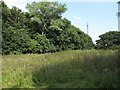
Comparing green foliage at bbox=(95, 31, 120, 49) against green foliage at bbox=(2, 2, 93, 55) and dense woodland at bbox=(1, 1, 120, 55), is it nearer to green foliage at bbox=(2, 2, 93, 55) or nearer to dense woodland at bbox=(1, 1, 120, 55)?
dense woodland at bbox=(1, 1, 120, 55)

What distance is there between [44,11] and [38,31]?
13.6 ft

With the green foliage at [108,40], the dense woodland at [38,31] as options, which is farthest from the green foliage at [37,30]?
the green foliage at [108,40]

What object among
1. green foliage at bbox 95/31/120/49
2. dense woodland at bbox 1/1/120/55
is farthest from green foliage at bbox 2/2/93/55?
green foliage at bbox 95/31/120/49

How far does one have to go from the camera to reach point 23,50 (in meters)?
17.2

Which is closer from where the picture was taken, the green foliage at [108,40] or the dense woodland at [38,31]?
the dense woodland at [38,31]

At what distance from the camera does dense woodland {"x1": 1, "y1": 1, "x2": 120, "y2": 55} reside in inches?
637

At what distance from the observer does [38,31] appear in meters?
23.1

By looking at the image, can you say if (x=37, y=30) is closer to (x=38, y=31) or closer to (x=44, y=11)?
(x=38, y=31)

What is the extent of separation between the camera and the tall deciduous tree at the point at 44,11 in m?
22.5

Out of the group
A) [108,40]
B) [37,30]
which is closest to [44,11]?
[37,30]

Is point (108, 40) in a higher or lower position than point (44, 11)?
lower

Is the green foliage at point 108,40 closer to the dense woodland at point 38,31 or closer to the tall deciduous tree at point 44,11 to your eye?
the dense woodland at point 38,31

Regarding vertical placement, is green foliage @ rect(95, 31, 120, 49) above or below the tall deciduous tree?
below

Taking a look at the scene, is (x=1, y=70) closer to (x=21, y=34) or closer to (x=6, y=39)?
(x=6, y=39)
